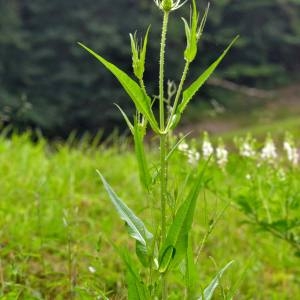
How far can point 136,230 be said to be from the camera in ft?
5.52

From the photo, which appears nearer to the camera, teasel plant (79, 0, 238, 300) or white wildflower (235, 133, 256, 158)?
teasel plant (79, 0, 238, 300)

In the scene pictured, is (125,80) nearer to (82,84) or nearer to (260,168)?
(260,168)

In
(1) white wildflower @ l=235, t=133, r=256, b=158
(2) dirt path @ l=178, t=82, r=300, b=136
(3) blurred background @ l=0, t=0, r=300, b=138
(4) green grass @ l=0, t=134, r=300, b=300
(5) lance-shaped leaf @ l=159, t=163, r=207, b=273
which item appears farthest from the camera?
(2) dirt path @ l=178, t=82, r=300, b=136

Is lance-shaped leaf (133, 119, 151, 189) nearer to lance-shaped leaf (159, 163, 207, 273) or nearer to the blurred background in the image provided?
lance-shaped leaf (159, 163, 207, 273)

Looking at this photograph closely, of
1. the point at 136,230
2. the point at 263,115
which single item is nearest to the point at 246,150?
the point at 136,230

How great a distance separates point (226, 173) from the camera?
2961 millimetres

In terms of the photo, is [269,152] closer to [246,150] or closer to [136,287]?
[246,150]

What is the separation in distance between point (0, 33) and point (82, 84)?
13.2 feet

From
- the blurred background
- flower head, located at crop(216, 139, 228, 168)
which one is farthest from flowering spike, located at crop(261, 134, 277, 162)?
the blurred background

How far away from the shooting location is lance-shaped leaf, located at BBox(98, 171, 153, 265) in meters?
1.67

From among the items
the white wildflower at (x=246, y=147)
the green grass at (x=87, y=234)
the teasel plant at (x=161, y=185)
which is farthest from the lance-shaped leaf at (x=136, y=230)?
the white wildflower at (x=246, y=147)

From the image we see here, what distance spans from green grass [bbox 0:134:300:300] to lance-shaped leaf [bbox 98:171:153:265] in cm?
35

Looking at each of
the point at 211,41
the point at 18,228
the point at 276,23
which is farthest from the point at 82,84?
the point at 18,228

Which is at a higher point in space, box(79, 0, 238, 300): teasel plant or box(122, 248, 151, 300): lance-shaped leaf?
box(79, 0, 238, 300): teasel plant
